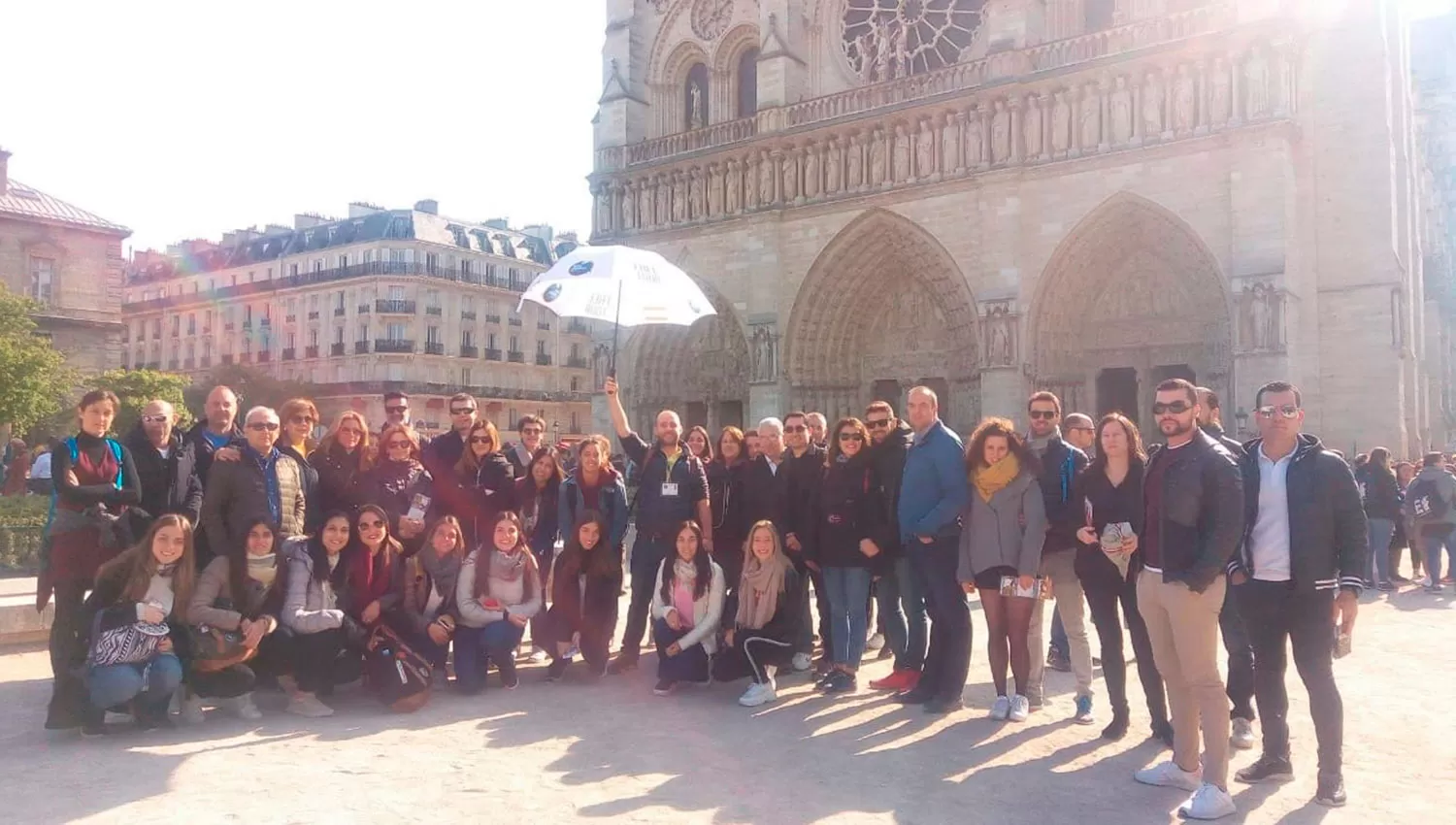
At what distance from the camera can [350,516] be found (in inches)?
246

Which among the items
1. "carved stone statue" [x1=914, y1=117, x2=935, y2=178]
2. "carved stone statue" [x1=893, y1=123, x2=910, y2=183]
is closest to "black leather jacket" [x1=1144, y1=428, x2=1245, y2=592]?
"carved stone statue" [x1=914, y1=117, x2=935, y2=178]

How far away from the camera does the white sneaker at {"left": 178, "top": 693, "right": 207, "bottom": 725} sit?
5.41 metres

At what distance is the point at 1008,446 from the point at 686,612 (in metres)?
2.17

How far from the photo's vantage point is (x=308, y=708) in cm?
563

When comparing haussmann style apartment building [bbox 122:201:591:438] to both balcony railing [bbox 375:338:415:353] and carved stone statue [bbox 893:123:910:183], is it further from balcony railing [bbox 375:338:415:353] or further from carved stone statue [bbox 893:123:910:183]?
carved stone statue [bbox 893:123:910:183]

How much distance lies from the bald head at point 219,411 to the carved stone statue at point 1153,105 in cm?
1517

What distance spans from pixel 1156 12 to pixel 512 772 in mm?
16917

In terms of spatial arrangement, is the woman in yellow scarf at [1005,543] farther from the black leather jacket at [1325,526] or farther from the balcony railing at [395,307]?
the balcony railing at [395,307]

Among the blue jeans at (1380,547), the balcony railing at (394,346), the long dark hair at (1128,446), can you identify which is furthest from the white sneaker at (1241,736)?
the balcony railing at (394,346)

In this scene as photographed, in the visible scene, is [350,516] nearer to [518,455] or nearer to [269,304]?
[518,455]

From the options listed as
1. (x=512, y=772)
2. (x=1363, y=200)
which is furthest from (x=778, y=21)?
(x=512, y=772)

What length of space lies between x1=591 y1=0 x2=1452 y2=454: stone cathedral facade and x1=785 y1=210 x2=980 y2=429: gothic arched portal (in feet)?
0.19

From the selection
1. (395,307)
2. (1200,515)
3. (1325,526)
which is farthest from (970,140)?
(395,307)

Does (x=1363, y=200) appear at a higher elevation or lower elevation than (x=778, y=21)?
lower
